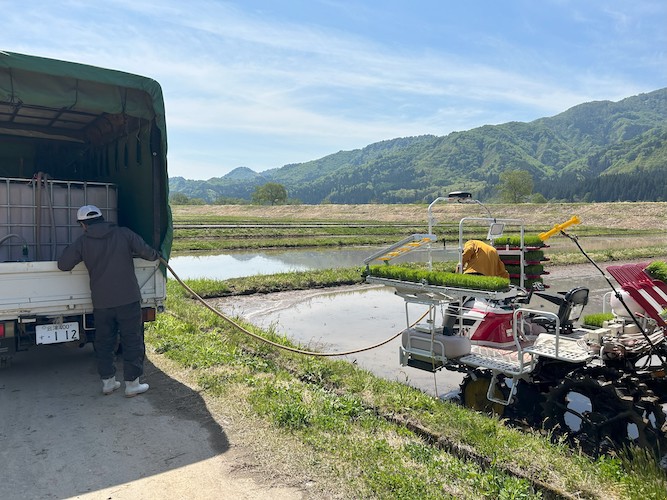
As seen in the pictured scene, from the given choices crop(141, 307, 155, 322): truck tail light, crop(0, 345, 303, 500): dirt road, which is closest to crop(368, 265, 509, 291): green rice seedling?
crop(0, 345, 303, 500): dirt road

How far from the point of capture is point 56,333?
586 centimetres

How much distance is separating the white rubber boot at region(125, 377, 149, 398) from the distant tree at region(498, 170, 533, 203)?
102800 millimetres

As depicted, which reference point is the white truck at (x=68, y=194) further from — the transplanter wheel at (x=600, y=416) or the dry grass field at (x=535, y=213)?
the dry grass field at (x=535, y=213)

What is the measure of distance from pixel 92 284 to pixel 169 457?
2.33m

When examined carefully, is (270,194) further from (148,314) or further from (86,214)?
(86,214)

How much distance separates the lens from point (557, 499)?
366 centimetres

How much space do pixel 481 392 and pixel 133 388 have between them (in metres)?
3.97

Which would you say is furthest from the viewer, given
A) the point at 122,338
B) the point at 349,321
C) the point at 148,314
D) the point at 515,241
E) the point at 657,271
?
the point at 349,321

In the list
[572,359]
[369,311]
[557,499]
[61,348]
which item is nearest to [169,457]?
[557,499]

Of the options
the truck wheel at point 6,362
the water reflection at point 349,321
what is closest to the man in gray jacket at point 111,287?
the truck wheel at point 6,362

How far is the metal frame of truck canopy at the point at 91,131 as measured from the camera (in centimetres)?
566

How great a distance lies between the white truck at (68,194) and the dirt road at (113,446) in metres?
0.67

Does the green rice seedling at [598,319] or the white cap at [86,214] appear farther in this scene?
the green rice seedling at [598,319]

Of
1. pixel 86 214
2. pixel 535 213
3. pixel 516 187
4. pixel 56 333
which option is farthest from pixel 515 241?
pixel 516 187
